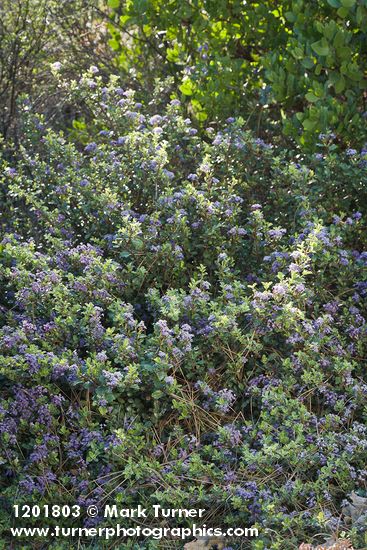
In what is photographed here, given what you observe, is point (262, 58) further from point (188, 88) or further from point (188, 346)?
point (188, 346)

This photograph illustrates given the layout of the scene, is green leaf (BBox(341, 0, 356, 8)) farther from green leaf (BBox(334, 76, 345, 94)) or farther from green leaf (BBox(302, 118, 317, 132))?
green leaf (BBox(302, 118, 317, 132))

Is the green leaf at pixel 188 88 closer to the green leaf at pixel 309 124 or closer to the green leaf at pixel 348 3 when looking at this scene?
the green leaf at pixel 309 124

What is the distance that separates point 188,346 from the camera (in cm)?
324

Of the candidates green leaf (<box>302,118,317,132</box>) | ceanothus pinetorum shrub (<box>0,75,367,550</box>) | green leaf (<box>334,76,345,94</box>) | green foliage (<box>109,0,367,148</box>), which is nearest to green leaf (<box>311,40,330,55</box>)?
green foliage (<box>109,0,367,148</box>)

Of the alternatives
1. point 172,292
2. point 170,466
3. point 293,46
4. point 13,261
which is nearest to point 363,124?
point 293,46

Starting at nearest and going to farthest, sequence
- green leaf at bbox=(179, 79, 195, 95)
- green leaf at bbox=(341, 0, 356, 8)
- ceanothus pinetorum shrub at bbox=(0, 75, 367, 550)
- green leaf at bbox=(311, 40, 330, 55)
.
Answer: ceanothus pinetorum shrub at bbox=(0, 75, 367, 550), green leaf at bbox=(341, 0, 356, 8), green leaf at bbox=(311, 40, 330, 55), green leaf at bbox=(179, 79, 195, 95)

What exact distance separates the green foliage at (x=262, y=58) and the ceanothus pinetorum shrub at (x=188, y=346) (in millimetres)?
491

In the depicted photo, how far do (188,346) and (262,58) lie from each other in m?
2.11

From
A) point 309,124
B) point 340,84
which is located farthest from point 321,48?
point 309,124

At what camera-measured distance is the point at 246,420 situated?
336cm

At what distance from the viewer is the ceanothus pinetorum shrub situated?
9.99ft

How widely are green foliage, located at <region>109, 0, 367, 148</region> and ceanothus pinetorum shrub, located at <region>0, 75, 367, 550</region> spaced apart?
0.49 m

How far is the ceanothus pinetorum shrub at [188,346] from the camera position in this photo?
304 cm

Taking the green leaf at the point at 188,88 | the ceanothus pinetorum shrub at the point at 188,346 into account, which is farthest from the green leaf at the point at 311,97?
the green leaf at the point at 188,88
